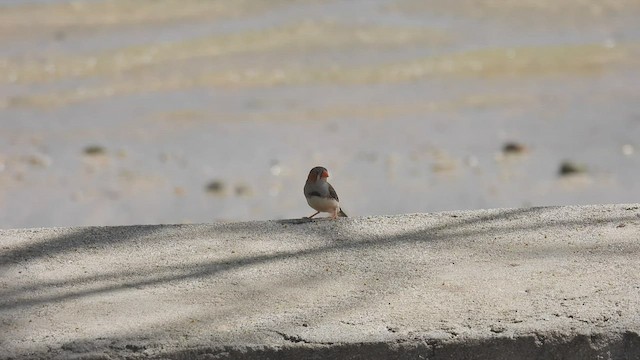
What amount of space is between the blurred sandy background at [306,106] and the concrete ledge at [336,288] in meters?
3.04

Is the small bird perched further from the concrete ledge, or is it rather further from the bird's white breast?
the concrete ledge

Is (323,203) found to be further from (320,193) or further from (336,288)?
(336,288)

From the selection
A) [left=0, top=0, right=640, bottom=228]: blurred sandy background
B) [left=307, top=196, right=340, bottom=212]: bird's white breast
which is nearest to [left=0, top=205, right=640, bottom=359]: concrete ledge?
[left=307, top=196, right=340, bottom=212]: bird's white breast

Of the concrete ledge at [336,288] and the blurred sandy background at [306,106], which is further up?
the blurred sandy background at [306,106]

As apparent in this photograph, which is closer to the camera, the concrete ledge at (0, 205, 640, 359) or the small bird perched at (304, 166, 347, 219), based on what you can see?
the concrete ledge at (0, 205, 640, 359)

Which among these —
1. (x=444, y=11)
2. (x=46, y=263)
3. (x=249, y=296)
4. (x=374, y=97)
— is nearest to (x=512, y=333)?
(x=249, y=296)

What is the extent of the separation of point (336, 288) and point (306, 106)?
5718mm

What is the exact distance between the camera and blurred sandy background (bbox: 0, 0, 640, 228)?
7090 mm

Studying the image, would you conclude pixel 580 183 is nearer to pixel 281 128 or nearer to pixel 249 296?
pixel 281 128

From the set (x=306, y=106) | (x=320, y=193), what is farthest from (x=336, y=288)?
(x=306, y=106)

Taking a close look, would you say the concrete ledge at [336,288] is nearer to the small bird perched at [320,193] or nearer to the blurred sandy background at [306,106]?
the small bird perched at [320,193]

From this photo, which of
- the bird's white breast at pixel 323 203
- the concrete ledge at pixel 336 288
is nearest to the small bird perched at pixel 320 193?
the bird's white breast at pixel 323 203

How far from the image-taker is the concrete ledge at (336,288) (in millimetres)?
2816

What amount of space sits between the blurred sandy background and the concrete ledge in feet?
9.98
